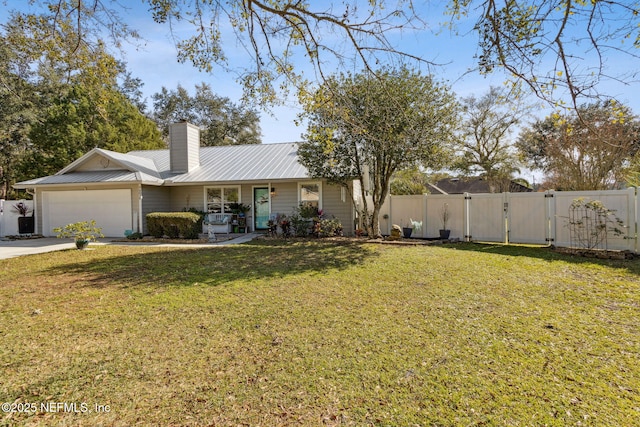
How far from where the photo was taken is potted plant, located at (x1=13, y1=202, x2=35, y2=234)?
14867 mm

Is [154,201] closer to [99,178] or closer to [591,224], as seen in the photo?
[99,178]

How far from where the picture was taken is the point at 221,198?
1458 centimetres

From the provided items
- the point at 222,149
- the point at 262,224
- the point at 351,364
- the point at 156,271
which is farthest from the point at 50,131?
the point at 351,364

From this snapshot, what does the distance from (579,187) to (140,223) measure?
18.4 meters

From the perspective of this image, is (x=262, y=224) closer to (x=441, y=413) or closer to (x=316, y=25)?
(x=316, y=25)

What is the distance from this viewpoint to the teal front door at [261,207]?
14.3m

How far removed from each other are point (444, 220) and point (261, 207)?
7.33 metres

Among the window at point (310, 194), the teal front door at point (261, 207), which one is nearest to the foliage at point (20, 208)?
the teal front door at point (261, 207)

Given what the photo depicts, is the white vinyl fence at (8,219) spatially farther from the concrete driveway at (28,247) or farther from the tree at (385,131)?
the tree at (385,131)

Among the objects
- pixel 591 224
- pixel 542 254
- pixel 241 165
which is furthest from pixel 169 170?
pixel 591 224

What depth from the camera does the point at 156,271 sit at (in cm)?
723

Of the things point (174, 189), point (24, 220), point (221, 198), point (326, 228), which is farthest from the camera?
point (174, 189)

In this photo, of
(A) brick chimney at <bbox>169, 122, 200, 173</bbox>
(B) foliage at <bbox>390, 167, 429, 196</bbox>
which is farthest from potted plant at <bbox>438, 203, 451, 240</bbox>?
(A) brick chimney at <bbox>169, 122, 200, 173</bbox>

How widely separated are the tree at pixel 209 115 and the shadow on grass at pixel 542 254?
24.0 metres
